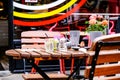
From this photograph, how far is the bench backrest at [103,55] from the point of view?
2.91 m

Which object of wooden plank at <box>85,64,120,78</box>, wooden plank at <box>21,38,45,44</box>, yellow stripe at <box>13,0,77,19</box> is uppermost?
yellow stripe at <box>13,0,77,19</box>

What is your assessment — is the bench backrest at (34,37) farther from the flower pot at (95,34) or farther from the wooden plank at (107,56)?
the wooden plank at (107,56)

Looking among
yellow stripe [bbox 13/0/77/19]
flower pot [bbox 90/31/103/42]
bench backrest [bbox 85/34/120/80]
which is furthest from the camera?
yellow stripe [bbox 13/0/77/19]

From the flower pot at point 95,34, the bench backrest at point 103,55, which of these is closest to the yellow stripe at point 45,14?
the flower pot at point 95,34

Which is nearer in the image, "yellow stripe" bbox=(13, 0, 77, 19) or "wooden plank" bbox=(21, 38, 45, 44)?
"wooden plank" bbox=(21, 38, 45, 44)

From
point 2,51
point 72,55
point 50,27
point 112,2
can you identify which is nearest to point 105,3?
point 112,2

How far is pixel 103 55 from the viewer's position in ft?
9.87

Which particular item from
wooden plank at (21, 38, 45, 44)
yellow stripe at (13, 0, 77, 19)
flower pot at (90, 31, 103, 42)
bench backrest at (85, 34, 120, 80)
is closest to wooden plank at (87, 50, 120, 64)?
bench backrest at (85, 34, 120, 80)

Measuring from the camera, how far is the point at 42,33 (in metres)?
5.39

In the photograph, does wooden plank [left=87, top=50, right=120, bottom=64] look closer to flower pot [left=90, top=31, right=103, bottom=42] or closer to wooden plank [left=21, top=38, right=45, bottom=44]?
flower pot [left=90, top=31, right=103, bottom=42]

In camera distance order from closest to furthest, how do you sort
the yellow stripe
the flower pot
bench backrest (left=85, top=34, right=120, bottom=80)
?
bench backrest (left=85, top=34, right=120, bottom=80) < the flower pot < the yellow stripe

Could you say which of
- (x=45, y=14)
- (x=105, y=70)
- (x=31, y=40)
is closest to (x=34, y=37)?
(x=31, y=40)

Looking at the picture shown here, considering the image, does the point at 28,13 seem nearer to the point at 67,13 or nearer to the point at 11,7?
the point at 11,7

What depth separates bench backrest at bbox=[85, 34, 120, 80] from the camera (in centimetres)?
291
